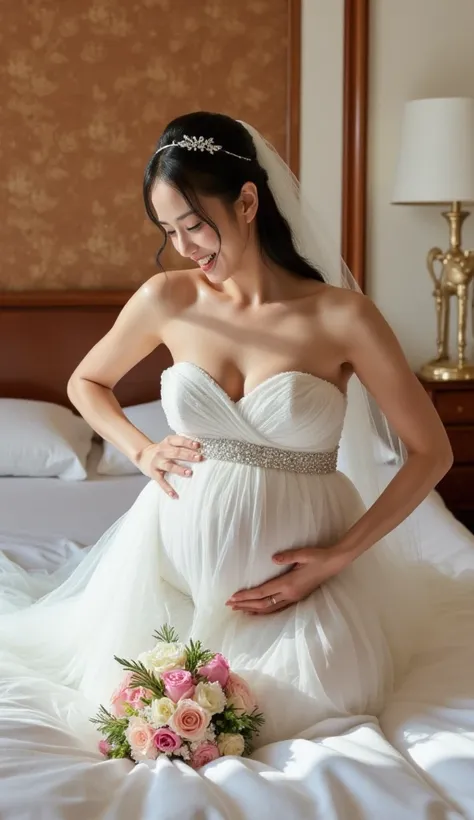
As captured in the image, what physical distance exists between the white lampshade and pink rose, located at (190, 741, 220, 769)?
256 centimetres

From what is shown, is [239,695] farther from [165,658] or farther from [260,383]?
[260,383]

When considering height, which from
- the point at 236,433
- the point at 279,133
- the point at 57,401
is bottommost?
the point at 57,401

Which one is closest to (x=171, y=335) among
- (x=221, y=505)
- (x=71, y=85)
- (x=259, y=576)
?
Result: (x=221, y=505)

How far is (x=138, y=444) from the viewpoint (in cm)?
190

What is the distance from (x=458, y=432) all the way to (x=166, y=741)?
2521 millimetres

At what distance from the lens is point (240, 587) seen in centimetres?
169

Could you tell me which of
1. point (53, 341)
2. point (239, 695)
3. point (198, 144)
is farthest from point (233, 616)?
point (53, 341)

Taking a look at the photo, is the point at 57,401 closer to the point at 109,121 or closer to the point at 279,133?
the point at 109,121

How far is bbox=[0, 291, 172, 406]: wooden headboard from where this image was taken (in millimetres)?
3645

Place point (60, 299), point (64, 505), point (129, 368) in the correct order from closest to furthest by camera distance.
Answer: point (129, 368), point (64, 505), point (60, 299)

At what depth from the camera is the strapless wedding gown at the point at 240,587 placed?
61.6 inches

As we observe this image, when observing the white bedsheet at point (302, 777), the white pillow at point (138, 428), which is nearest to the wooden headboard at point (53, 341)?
the white pillow at point (138, 428)

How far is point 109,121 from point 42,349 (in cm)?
89

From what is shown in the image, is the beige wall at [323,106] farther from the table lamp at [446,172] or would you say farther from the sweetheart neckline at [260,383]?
the sweetheart neckline at [260,383]
